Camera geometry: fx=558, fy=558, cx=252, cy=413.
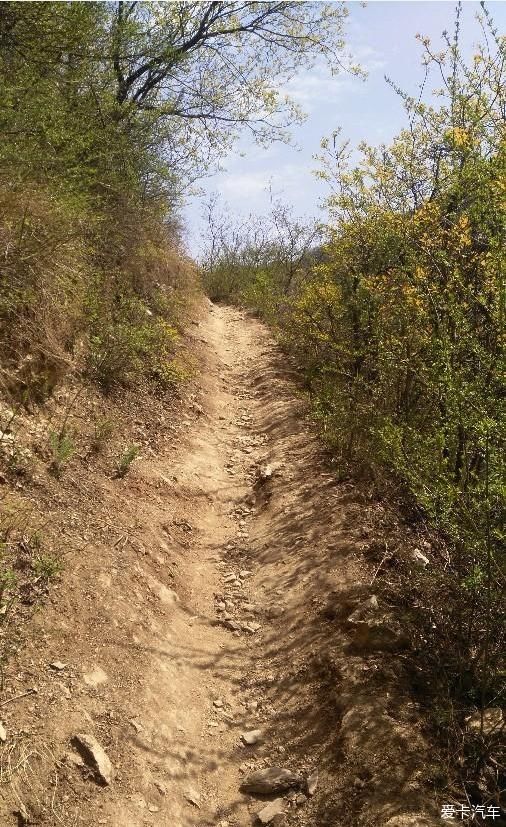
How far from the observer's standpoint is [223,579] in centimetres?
483

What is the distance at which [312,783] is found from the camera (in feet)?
9.96

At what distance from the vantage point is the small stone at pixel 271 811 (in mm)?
2916

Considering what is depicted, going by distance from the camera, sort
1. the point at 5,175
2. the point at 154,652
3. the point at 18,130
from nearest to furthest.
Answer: the point at 154,652 → the point at 5,175 → the point at 18,130

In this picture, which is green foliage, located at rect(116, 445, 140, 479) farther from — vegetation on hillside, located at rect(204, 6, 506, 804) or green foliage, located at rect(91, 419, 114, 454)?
vegetation on hillside, located at rect(204, 6, 506, 804)

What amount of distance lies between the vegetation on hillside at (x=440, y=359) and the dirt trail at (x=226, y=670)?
451 mm

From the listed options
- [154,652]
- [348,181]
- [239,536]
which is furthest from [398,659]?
[348,181]

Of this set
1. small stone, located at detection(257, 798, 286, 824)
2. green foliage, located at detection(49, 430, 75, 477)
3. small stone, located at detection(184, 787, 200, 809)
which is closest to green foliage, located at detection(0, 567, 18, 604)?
green foliage, located at detection(49, 430, 75, 477)

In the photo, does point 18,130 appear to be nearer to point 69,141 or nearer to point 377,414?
point 69,141

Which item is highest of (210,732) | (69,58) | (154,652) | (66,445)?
(69,58)

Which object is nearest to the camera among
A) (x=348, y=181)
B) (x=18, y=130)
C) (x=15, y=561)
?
(x=15, y=561)

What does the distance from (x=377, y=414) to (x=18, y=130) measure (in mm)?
4754

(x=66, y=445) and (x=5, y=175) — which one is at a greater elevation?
(x=5, y=175)

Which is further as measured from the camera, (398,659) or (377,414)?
(377,414)

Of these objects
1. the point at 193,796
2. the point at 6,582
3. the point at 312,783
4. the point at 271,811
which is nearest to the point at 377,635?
the point at 312,783
